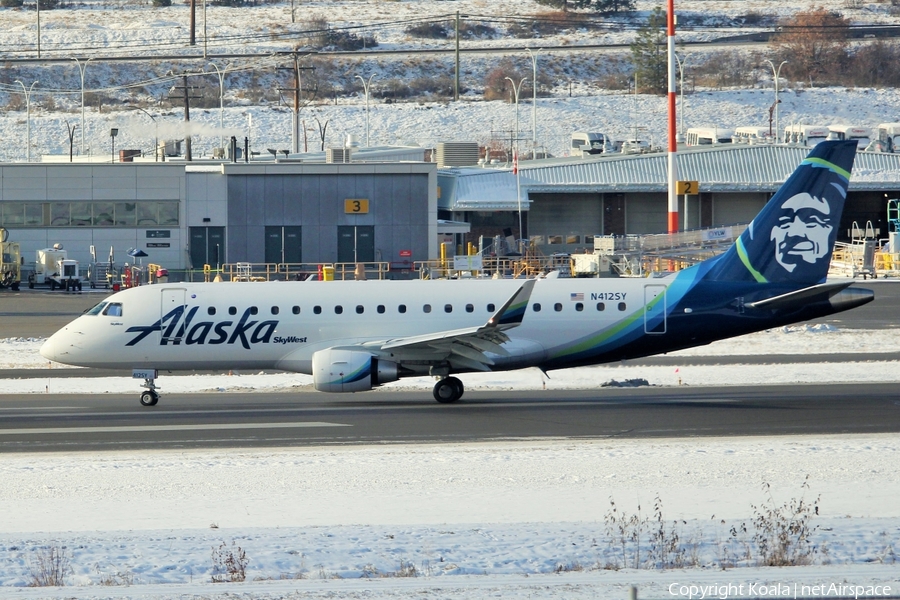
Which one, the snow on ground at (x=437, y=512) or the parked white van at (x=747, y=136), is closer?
the snow on ground at (x=437, y=512)

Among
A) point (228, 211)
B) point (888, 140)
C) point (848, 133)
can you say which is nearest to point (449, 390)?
point (228, 211)

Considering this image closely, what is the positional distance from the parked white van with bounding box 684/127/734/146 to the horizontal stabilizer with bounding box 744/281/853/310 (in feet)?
217

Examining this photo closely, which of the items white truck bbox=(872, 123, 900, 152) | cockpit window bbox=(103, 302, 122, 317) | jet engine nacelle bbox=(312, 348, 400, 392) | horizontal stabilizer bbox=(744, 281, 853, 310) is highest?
white truck bbox=(872, 123, 900, 152)

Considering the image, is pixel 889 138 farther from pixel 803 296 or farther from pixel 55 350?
pixel 55 350

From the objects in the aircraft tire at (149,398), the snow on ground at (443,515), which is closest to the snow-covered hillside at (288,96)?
the aircraft tire at (149,398)

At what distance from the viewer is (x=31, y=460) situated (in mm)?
20375

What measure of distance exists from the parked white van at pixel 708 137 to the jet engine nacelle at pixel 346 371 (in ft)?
228

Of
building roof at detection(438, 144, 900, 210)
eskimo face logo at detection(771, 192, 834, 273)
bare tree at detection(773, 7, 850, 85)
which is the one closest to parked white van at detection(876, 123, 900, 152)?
building roof at detection(438, 144, 900, 210)

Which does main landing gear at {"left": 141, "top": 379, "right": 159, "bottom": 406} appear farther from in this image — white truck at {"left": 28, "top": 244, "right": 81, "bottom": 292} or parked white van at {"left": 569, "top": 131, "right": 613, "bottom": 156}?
parked white van at {"left": 569, "top": 131, "right": 613, "bottom": 156}

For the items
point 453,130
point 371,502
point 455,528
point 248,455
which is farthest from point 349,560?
point 453,130

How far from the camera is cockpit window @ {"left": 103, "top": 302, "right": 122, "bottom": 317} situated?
2769 centimetres

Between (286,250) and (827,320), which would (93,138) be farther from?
(827,320)

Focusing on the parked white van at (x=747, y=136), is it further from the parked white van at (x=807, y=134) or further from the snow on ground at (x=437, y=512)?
the snow on ground at (x=437, y=512)

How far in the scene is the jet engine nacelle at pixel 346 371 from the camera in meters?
25.7
